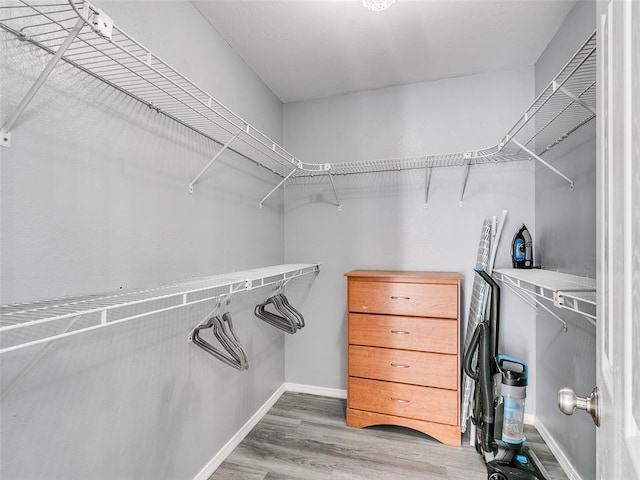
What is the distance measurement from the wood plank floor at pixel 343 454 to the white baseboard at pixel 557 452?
3cm

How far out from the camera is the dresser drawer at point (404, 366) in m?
1.81

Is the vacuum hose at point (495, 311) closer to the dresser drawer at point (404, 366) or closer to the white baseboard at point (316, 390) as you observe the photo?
the dresser drawer at point (404, 366)

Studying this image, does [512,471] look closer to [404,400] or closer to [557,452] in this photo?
[557,452]

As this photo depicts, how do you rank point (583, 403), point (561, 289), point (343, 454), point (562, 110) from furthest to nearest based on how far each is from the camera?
point (343, 454)
point (562, 110)
point (561, 289)
point (583, 403)

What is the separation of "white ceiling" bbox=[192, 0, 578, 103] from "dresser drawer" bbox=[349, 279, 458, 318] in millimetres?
1495

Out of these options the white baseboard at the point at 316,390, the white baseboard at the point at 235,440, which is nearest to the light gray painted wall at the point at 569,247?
the white baseboard at the point at 316,390

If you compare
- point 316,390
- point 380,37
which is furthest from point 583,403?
point 316,390

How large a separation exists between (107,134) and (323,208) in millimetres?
1625

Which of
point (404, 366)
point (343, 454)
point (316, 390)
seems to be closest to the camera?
point (343, 454)

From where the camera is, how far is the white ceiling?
1.54 m

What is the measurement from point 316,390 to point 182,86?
2.33 m

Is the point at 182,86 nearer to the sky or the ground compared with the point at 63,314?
nearer to the sky

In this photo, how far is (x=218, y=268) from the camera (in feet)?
5.53

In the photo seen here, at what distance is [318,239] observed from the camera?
248 centimetres
